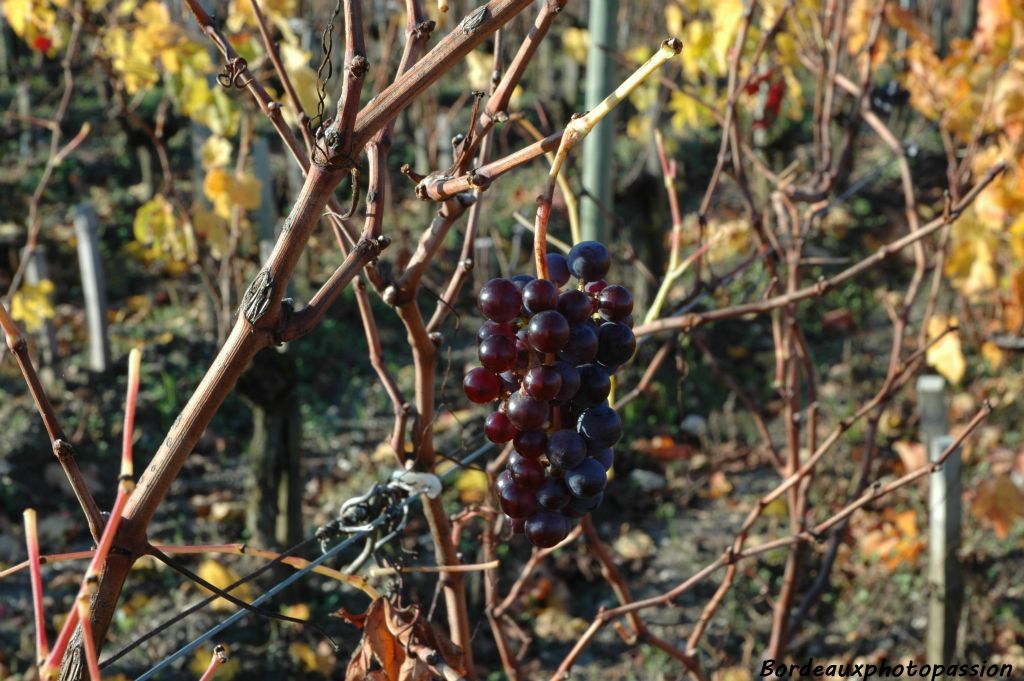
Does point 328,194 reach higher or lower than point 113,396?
lower

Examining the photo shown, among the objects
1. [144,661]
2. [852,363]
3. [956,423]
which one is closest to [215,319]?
[144,661]

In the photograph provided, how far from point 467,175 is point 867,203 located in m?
7.37

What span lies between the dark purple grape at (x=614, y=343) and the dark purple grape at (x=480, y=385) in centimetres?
12

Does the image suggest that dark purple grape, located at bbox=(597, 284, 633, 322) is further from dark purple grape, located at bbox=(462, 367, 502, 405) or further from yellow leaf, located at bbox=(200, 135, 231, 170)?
yellow leaf, located at bbox=(200, 135, 231, 170)

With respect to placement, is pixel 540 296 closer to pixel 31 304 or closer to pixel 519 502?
pixel 519 502

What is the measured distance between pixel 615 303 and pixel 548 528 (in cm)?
25

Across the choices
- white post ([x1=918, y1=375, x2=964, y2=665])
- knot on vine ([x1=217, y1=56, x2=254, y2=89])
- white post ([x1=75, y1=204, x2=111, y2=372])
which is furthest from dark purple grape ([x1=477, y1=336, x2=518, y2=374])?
white post ([x1=75, y1=204, x2=111, y2=372])

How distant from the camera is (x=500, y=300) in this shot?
38.7 inches

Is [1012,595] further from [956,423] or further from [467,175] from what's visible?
[467,175]

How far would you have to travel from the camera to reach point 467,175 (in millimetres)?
917

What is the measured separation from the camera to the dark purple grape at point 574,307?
A: 3.22ft

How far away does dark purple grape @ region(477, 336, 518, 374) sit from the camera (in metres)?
1.00

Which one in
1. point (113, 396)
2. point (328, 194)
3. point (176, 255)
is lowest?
point (328, 194)

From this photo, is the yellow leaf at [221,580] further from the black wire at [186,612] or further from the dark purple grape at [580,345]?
the dark purple grape at [580,345]
